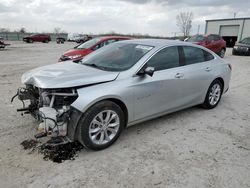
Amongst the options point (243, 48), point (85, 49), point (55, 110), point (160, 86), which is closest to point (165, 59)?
point (160, 86)

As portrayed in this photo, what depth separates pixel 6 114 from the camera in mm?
4367

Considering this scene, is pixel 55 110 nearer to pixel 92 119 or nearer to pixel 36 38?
pixel 92 119

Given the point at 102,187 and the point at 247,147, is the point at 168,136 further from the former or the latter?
the point at 102,187

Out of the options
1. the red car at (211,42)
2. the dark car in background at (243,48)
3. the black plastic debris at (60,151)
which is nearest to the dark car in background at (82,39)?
the dark car in background at (243,48)

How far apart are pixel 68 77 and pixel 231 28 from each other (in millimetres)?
36047

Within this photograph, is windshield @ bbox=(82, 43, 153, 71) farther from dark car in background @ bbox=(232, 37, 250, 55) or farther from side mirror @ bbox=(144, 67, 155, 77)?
dark car in background @ bbox=(232, 37, 250, 55)

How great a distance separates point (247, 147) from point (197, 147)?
806 millimetres

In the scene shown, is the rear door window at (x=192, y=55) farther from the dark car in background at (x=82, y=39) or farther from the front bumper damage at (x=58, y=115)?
the dark car in background at (x=82, y=39)

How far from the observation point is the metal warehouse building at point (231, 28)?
103 ft

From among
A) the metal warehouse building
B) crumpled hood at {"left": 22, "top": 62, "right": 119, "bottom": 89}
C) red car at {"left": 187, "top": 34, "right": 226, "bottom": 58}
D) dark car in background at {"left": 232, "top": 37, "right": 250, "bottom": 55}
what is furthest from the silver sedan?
the metal warehouse building

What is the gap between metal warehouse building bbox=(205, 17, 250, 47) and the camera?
103 feet

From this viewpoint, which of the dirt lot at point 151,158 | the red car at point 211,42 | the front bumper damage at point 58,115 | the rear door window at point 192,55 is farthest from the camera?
the red car at point 211,42

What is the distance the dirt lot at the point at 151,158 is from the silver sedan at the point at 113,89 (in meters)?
0.31

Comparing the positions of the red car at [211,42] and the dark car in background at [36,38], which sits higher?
the red car at [211,42]
